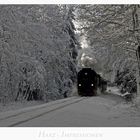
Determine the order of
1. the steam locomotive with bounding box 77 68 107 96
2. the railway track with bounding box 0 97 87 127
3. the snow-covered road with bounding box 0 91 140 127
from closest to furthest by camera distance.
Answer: the snow-covered road with bounding box 0 91 140 127 → the railway track with bounding box 0 97 87 127 → the steam locomotive with bounding box 77 68 107 96

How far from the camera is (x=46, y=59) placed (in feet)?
112

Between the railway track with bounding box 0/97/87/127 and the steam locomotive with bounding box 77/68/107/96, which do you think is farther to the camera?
the steam locomotive with bounding box 77/68/107/96

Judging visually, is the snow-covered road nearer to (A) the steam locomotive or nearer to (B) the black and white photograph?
(B) the black and white photograph

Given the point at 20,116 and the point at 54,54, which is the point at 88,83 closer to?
the point at 54,54

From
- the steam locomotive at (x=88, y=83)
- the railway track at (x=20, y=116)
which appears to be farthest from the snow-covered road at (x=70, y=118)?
the steam locomotive at (x=88, y=83)

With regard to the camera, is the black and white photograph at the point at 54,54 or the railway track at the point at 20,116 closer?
the railway track at the point at 20,116

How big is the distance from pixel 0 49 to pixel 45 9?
991 cm

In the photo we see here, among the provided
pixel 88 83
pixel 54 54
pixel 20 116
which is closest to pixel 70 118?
pixel 20 116

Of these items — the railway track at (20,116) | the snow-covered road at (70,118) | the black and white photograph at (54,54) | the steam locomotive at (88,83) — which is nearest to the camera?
the snow-covered road at (70,118)

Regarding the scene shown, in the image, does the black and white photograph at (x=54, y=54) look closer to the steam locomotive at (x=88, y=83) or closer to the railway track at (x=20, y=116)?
the railway track at (x=20, y=116)

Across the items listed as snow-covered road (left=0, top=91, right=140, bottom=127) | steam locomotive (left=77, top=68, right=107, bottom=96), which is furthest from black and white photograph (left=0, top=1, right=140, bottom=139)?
steam locomotive (left=77, top=68, right=107, bottom=96)

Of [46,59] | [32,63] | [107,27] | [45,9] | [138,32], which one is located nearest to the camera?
[138,32]
